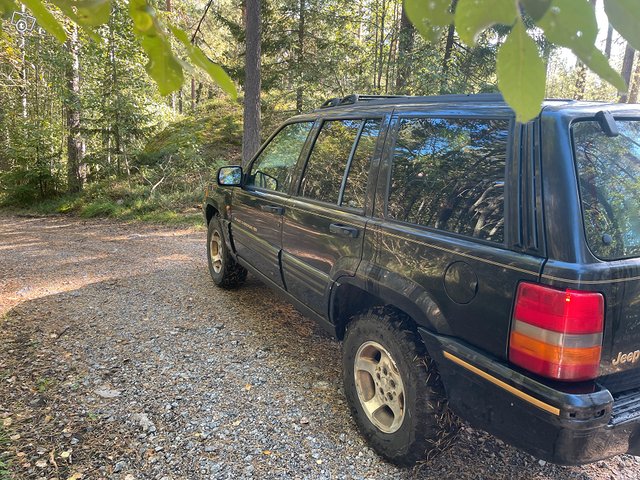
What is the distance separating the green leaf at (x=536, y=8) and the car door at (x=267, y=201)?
9.82 ft

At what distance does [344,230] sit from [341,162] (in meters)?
0.55

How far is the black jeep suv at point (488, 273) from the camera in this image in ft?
5.65

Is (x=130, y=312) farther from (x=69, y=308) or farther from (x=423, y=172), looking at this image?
(x=423, y=172)

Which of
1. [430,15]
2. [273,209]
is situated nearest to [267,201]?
[273,209]

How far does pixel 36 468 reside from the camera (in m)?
2.39

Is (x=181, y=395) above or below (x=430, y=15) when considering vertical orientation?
below

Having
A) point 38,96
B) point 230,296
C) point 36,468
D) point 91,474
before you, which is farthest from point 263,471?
point 38,96

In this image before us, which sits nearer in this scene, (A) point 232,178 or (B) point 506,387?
(B) point 506,387

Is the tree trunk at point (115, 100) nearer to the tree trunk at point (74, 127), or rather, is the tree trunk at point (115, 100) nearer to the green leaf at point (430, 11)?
the tree trunk at point (74, 127)

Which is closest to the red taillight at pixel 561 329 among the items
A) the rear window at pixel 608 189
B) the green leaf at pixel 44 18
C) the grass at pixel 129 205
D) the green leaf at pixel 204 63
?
the rear window at pixel 608 189

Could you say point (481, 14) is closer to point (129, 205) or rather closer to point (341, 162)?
point (341, 162)

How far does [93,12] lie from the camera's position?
90 cm

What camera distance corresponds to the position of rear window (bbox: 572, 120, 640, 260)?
1.77 meters

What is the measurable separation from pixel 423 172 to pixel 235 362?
2.25 m
